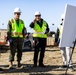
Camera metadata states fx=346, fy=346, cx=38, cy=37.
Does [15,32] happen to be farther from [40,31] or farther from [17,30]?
[40,31]

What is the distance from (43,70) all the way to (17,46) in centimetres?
127

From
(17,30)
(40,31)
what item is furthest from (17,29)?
(40,31)

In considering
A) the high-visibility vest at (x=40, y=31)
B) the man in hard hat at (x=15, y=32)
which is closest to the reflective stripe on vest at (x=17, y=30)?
the man in hard hat at (x=15, y=32)

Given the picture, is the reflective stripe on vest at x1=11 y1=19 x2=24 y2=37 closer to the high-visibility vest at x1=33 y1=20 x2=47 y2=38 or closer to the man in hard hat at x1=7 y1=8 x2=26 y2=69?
the man in hard hat at x1=7 y1=8 x2=26 y2=69

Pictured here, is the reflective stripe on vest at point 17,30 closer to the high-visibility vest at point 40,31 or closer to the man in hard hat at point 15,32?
the man in hard hat at point 15,32

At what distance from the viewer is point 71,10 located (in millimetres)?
9773

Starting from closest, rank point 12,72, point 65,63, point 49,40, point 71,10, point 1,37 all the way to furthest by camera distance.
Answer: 1. point 71,10
2. point 12,72
3. point 65,63
4. point 1,37
5. point 49,40

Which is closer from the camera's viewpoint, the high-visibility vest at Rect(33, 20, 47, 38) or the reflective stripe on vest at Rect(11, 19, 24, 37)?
the reflective stripe on vest at Rect(11, 19, 24, 37)

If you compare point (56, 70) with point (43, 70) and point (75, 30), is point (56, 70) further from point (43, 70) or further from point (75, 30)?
point (75, 30)

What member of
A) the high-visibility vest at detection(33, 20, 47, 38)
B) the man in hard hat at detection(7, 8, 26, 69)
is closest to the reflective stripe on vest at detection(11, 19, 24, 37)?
the man in hard hat at detection(7, 8, 26, 69)

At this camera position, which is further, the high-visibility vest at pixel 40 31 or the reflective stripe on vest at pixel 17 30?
the high-visibility vest at pixel 40 31

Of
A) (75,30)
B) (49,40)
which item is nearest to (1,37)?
(49,40)

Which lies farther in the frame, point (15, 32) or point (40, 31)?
point (40, 31)

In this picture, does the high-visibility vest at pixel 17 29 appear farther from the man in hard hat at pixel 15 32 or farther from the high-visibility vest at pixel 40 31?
the high-visibility vest at pixel 40 31
